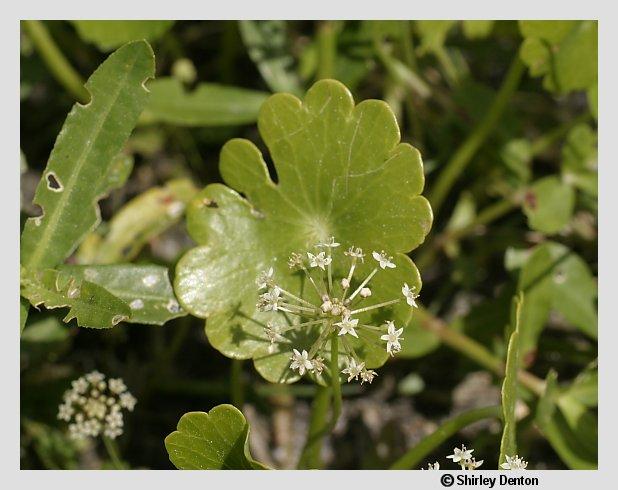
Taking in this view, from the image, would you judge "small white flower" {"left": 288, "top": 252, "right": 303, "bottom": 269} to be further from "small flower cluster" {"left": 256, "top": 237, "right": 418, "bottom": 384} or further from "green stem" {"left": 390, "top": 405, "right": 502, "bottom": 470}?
"green stem" {"left": 390, "top": 405, "right": 502, "bottom": 470}

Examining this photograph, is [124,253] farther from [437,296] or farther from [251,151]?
[437,296]

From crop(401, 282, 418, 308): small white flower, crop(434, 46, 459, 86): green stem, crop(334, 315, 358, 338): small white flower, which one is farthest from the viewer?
crop(434, 46, 459, 86): green stem

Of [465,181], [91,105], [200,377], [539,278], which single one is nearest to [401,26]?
[465,181]

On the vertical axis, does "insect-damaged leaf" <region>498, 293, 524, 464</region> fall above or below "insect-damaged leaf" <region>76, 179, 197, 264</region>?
below

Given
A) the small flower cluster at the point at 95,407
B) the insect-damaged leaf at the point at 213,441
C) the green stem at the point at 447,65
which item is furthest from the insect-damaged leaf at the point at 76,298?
the green stem at the point at 447,65

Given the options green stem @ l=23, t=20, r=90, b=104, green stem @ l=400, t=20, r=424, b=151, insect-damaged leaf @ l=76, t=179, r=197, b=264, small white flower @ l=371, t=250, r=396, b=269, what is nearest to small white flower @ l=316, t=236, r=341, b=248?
small white flower @ l=371, t=250, r=396, b=269

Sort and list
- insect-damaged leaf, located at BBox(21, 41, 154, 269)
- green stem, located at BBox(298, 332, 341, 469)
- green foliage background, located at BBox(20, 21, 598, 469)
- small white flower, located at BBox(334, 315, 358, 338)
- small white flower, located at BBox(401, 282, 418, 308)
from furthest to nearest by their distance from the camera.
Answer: green foliage background, located at BBox(20, 21, 598, 469) < green stem, located at BBox(298, 332, 341, 469) < insect-damaged leaf, located at BBox(21, 41, 154, 269) < small white flower, located at BBox(401, 282, 418, 308) < small white flower, located at BBox(334, 315, 358, 338)

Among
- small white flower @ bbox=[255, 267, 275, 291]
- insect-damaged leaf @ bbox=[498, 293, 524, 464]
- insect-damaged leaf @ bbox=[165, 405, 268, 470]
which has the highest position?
small white flower @ bbox=[255, 267, 275, 291]
